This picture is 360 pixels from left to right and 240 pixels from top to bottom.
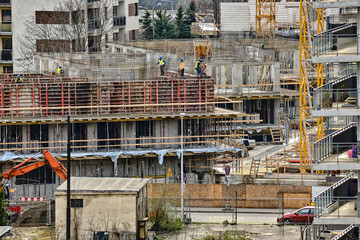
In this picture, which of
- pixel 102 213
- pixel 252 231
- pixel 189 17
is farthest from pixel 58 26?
pixel 102 213

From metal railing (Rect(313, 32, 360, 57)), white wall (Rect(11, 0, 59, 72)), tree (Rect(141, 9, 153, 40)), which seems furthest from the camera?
tree (Rect(141, 9, 153, 40))

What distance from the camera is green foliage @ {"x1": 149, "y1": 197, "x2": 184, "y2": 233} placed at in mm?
49031

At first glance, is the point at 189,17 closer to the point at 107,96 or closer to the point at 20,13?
the point at 20,13

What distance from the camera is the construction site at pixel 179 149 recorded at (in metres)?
36.4

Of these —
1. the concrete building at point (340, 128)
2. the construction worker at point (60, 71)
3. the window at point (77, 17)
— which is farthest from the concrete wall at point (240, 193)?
the window at point (77, 17)

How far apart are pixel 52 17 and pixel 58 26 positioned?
3.38 ft

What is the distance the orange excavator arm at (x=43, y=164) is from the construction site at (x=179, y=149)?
75 millimetres

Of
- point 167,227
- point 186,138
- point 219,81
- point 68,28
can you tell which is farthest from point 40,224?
point 68,28

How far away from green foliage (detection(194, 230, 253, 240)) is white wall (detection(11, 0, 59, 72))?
5199 centimetres

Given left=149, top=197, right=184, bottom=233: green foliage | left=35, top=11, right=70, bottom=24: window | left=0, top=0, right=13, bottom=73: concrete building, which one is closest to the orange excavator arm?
left=149, top=197, right=184, bottom=233: green foliage

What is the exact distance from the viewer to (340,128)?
3694 cm

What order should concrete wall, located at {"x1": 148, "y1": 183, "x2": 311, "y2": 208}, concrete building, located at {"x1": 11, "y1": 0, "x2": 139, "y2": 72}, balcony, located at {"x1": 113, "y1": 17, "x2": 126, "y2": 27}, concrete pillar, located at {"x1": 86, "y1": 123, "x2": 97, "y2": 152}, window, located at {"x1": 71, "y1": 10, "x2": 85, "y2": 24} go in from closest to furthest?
concrete wall, located at {"x1": 148, "y1": 183, "x2": 311, "y2": 208} < concrete pillar, located at {"x1": 86, "y1": 123, "x2": 97, "y2": 152} < concrete building, located at {"x1": 11, "y1": 0, "x2": 139, "y2": 72} < window, located at {"x1": 71, "y1": 10, "x2": 85, "y2": 24} < balcony, located at {"x1": 113, "y1": 17, "x2": 126, "y2": 27}

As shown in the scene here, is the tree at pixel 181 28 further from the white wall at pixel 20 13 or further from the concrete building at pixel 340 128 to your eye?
the concrete building at pixel 340 128

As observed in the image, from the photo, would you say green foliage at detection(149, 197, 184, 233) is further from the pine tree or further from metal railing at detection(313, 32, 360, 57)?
the pine tree
